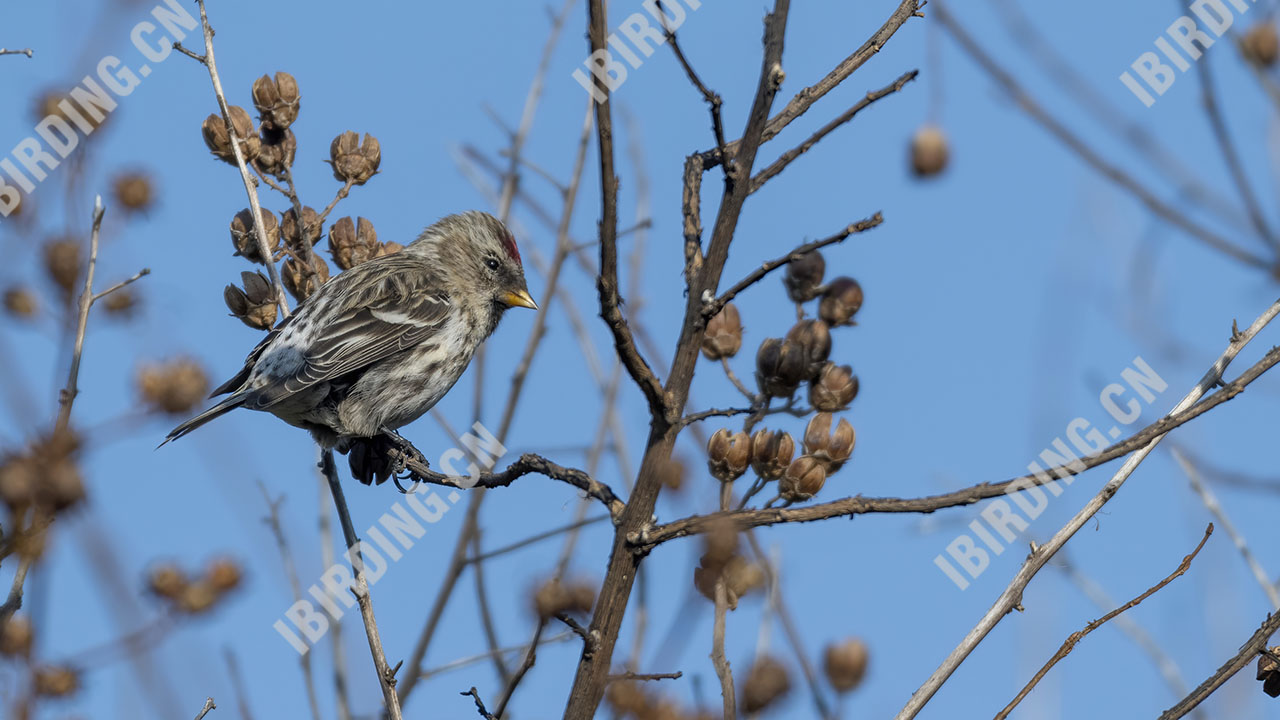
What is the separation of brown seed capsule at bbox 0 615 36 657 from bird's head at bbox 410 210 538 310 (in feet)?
13.8

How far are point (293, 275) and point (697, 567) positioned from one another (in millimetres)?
2879

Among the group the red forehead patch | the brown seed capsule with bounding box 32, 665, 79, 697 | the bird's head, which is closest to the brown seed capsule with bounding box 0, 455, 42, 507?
the brown seed capsule with bounding box 32, 665, 79, 697

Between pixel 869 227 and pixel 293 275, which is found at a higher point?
pixel 293 275

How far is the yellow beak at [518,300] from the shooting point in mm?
6602

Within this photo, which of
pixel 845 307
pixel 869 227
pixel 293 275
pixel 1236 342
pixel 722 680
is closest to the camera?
pixel 869 227

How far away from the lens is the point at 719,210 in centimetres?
269

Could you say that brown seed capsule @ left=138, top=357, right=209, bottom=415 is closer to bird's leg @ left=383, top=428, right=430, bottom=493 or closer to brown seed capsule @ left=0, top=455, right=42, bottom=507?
brown seed capsule @ left=0, top=455, right=42, bottom=507

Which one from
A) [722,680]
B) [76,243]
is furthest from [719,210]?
[76,243]

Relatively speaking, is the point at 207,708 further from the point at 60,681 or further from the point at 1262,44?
the point at 1262,44

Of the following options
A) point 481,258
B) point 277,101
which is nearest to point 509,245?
point 481,258

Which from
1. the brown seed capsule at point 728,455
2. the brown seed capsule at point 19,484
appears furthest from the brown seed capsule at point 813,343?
the brown seed capsule at point 19,484

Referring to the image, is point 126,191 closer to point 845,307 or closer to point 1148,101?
point 845,307

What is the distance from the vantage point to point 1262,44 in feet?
12.3

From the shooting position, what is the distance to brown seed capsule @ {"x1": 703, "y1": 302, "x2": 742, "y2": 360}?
336 centimetres
